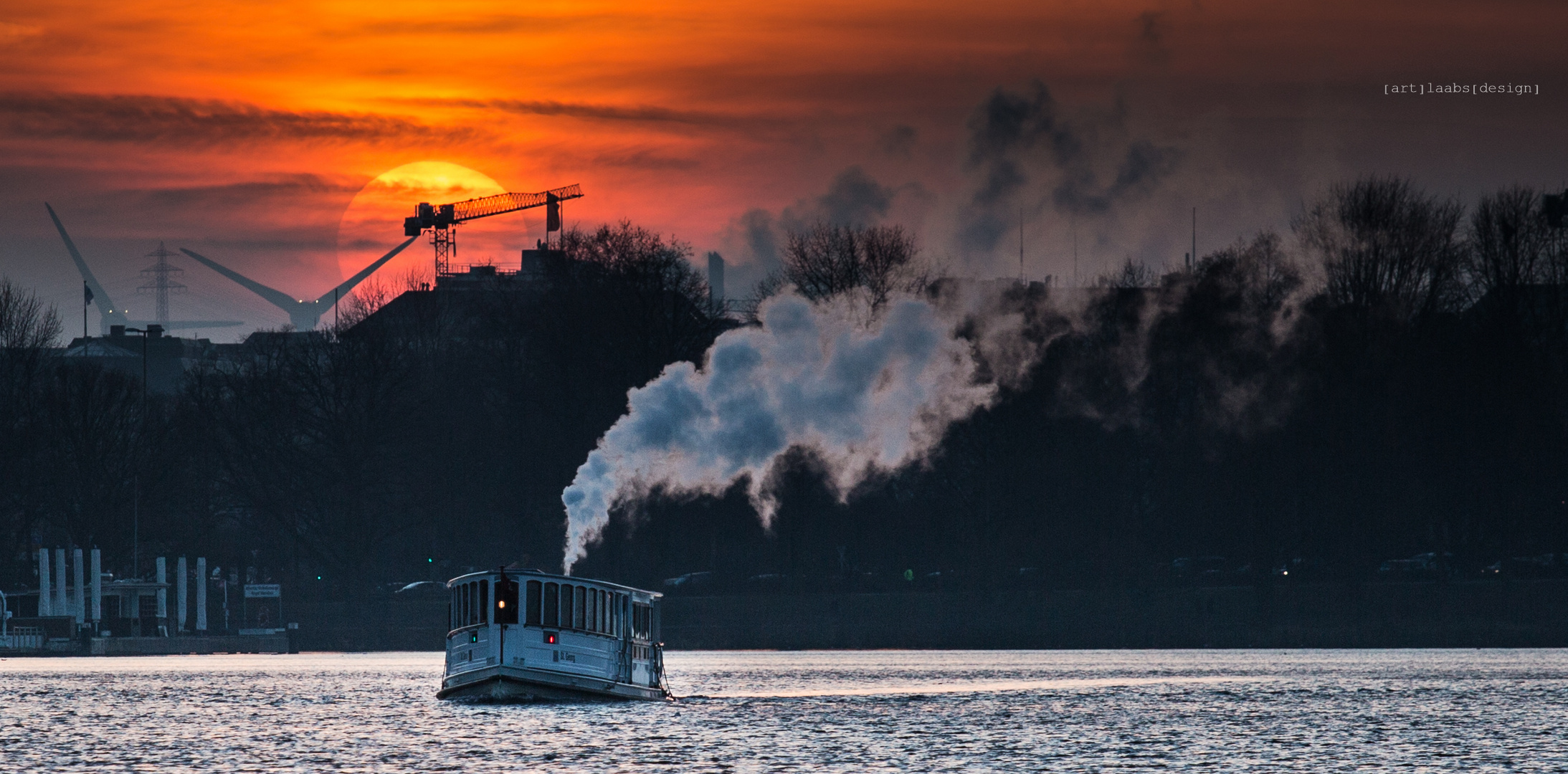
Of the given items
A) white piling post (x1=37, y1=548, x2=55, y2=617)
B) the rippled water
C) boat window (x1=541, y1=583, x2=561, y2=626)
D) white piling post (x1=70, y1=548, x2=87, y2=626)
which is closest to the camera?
the rippled water

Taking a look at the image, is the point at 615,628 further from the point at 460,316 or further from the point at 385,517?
the point at 460,316

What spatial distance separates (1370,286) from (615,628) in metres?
71.7

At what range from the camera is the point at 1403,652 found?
4705 inches

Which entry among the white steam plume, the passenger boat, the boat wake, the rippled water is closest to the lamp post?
the rippled water

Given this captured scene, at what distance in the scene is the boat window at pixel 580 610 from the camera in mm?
68312

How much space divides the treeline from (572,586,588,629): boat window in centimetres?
4822

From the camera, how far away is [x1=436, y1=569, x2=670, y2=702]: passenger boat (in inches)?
2655

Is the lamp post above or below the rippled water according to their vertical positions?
above

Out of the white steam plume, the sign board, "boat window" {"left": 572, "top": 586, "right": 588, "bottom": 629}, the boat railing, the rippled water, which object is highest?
the white steam plume

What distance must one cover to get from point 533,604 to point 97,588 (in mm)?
68910

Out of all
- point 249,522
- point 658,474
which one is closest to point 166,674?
point 658,474

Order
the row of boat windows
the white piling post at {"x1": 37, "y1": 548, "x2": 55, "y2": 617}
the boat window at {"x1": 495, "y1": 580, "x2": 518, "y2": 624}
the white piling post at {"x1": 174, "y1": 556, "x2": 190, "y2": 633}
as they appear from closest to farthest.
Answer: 1. the boat window at {"x1": 495, "y1": 580, "x2": 518, "y2": 624}
2. the row of boat windows
3. the white piling post at {"x1": 37, "y1": 548, "x2": 55, "y2": 617}
4. the white piling post at {"x1": 174, "y1": 556, "x2": 190, "y2": 633}

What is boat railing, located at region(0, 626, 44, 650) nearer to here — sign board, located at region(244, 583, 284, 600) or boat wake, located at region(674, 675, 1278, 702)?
sign board, located at region(244, 583, 284, 600)

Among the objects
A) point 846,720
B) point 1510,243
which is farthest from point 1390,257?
point 846,720
